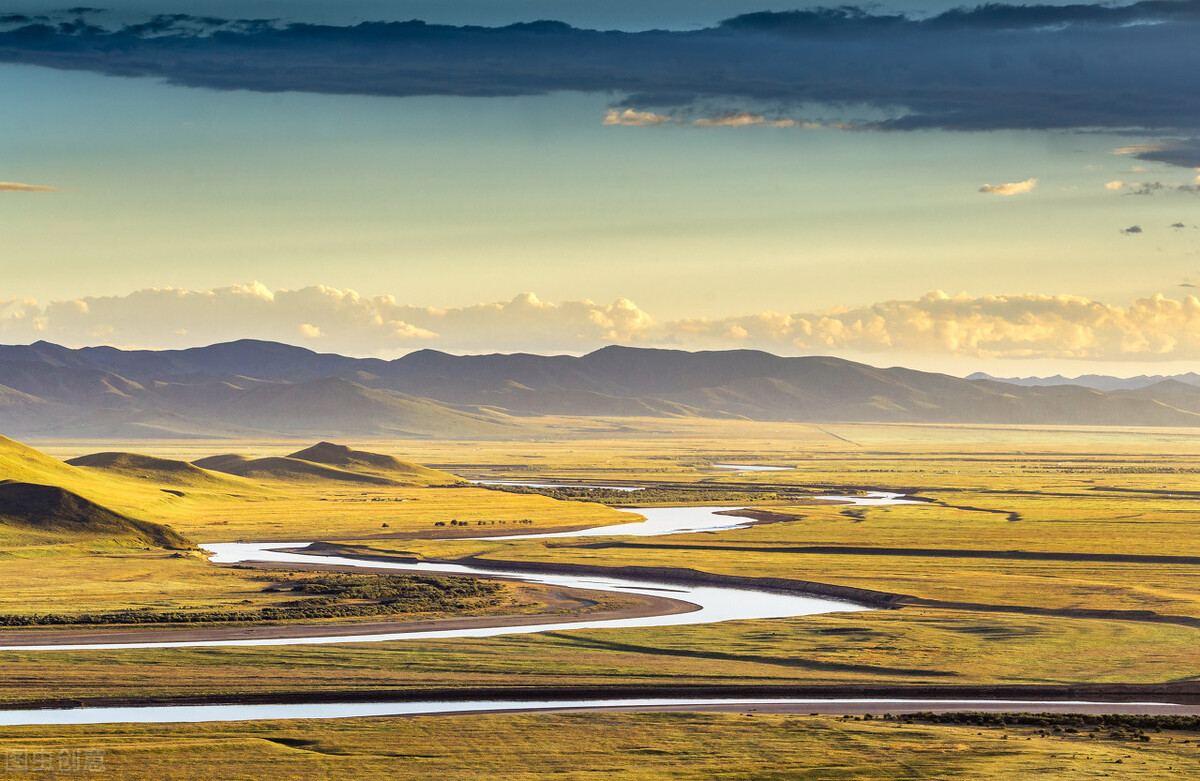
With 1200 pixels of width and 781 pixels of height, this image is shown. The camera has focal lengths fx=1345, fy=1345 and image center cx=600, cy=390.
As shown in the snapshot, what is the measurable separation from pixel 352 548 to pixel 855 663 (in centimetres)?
6334

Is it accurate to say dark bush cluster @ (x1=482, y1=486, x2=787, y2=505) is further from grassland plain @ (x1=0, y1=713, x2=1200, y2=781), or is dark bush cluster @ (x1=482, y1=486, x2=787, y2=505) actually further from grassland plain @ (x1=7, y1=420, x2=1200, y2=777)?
grassland plain @ (x1=0, y1=713, x2=1200, y2=781)

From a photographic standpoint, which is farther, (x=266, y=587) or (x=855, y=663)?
(x=266, y=587)

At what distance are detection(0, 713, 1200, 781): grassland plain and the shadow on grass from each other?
9483mm

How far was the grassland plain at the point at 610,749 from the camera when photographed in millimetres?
42500

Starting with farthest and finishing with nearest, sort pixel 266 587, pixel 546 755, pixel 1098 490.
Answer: pixel 1098 490
pixel 266 587
pixel 546 755

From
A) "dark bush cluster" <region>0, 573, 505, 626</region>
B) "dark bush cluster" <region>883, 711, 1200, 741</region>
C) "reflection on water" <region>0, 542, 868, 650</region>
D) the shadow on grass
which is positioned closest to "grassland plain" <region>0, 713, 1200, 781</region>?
"dark bush cluster" <region>883, 711, 1200, 741</region>

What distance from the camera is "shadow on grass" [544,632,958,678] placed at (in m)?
58.8

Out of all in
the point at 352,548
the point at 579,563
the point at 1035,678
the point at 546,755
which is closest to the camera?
the point at 546,755

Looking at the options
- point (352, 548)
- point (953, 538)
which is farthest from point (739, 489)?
point (352, 548)

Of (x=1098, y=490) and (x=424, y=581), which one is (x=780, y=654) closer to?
(x=424, y=581)

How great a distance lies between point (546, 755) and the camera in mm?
44562

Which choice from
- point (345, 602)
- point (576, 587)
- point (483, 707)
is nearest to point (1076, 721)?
point (483, 707)

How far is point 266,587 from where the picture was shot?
283 feet

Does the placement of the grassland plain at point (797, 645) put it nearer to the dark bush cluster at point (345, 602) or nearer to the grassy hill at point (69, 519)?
the dark bush cluster at point (345, 602)
